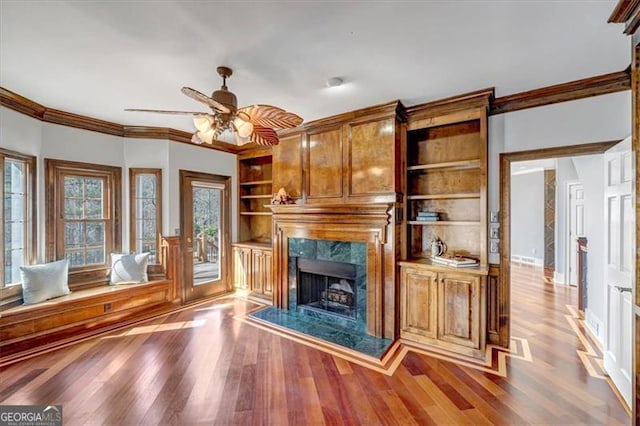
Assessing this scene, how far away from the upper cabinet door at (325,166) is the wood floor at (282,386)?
1.90m

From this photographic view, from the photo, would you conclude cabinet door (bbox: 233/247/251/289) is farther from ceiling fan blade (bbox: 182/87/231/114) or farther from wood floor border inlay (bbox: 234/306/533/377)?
ceiling fan blade (bbox: 182/87/231/114)

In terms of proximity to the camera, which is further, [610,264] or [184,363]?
[184,363]

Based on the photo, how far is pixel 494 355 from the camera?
3.00m

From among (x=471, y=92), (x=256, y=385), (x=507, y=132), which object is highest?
(x=471, y=92)

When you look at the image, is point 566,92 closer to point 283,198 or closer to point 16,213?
point 283,198

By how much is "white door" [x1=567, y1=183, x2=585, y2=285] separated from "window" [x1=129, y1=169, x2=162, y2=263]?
7.31 meters

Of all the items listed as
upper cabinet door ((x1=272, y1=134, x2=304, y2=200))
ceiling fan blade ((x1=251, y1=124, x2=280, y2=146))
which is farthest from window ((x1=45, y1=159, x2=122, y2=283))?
ceiling fan blade ((x1=251, y1=124, x2=280, y2=146))

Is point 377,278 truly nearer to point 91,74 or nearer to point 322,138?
point 322,138

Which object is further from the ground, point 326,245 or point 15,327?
point 326,245

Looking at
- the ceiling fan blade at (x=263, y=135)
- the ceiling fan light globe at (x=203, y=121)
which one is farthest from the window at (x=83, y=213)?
the ceiling fan blade at (x=263, y=135)

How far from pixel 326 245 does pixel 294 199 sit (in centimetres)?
85

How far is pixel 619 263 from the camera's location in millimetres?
2367

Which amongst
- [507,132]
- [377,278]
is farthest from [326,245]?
[507,132]

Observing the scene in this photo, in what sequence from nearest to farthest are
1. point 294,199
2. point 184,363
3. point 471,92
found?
1. point 184,363
2. point 471,92
3. point 294,199
